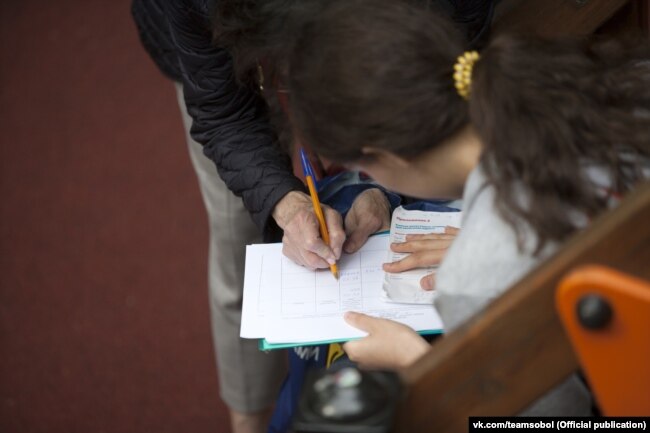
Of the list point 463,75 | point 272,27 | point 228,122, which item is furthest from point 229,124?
point 463,75

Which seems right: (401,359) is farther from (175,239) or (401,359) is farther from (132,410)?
(175,239)

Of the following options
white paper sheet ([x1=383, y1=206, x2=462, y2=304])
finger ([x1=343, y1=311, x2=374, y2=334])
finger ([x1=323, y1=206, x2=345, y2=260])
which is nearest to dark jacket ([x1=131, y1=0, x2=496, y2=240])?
finger ([x1=323, y1=206, x2=345, y2=260])

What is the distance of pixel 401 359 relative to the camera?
120 centimetres

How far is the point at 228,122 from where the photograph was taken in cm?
167

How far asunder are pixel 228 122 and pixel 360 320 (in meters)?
0.55

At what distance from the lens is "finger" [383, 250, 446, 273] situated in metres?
1.39

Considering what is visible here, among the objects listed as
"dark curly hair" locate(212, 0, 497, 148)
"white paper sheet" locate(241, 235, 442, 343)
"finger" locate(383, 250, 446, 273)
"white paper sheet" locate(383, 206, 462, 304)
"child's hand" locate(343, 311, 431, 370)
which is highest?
"dark curly hair" locate(212, 0, 497, 148)

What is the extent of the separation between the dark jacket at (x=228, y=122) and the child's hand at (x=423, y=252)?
11.1 inches

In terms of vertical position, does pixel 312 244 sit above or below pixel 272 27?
below

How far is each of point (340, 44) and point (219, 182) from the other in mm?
876

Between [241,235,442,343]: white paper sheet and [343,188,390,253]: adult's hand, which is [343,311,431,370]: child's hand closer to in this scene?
[241,235,442,343]: white paper sheet

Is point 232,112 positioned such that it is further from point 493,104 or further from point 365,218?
point 493,104

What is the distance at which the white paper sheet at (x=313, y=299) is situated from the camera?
133cm

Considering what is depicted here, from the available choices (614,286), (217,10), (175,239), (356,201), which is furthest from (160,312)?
(614,286)
